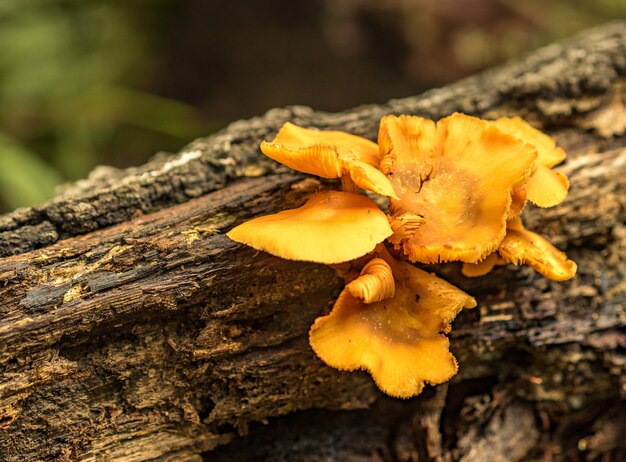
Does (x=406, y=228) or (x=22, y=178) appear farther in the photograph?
(x=22, y=178)

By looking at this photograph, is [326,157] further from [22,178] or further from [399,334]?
[22,178]

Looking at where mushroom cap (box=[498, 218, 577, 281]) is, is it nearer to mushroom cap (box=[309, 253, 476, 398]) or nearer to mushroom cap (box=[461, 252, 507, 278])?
mushroom cap (box=[461, 252, 507, 278])

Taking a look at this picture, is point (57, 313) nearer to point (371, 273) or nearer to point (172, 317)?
point (172, 317)

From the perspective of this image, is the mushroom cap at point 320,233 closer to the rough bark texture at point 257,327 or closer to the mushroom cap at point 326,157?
the mushroom cap at point 326,157

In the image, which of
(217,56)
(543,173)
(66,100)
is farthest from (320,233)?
(217,56)

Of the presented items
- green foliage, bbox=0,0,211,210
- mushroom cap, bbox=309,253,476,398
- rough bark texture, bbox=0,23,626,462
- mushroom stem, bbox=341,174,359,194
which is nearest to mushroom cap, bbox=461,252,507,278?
rough bark texture, bbox=0,23,626,462

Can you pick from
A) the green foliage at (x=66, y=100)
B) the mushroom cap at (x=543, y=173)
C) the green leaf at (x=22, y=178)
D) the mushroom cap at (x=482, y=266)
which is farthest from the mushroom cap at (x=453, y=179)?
the green foliage at (x=66, y=100)
